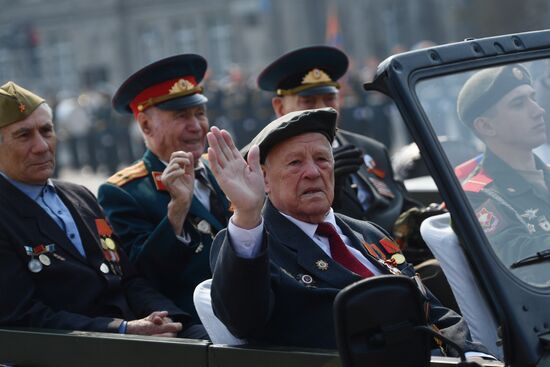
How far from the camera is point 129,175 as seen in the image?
552 centimetres

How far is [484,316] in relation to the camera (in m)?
3.40

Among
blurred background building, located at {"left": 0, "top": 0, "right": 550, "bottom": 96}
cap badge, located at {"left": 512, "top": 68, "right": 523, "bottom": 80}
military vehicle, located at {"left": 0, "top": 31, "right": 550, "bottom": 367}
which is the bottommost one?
military vehicle, located at {"left": 0, "top": 31, "right": 550, "bottom": 367}

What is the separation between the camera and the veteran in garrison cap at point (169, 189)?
5.03 m

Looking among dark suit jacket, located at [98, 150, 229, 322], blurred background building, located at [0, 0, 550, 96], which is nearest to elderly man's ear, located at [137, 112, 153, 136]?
dark suit jacket, located at [98, 150, 229, 322]

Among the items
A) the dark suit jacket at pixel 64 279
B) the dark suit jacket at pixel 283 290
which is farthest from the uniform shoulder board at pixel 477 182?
the dark suit jacket at pixel 64 279

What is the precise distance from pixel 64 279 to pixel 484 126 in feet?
6.59

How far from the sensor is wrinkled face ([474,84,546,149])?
3.29 metres

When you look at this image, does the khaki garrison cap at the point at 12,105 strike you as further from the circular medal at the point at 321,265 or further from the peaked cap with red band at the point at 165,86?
the circular medal at the point at 321,265

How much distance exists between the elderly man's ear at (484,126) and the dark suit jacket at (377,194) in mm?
2391

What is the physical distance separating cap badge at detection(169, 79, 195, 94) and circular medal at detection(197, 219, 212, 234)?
2.66 feet

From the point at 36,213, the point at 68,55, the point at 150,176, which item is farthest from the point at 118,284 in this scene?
the point at 68,55

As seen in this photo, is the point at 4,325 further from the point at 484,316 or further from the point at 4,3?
the point at 4,3

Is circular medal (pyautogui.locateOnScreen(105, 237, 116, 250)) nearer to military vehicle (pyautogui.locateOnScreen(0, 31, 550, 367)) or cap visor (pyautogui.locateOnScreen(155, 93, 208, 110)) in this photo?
cap visor (pyautogui.locateOnScreen(155, 93, 208, 110))

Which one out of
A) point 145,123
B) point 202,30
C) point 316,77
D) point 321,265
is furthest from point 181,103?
point 202,30
